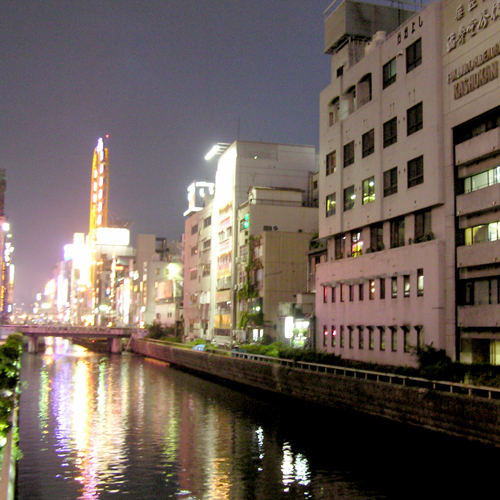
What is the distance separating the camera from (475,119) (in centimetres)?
3725

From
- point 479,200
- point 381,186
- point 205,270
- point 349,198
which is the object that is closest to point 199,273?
point 205,270

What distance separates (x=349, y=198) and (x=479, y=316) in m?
17.3

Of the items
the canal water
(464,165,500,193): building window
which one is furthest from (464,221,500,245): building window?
the canal water

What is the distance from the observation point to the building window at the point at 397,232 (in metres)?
44.2

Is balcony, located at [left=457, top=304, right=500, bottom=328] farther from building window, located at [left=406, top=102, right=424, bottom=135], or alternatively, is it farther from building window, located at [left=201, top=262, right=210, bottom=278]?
building window, located at [left=201, top=262, right=210, bottom=278]

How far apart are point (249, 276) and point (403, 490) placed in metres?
53.5

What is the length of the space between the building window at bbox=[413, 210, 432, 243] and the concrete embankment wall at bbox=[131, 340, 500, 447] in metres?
9.48

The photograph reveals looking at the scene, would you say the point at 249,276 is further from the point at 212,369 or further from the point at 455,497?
the point at 455,497

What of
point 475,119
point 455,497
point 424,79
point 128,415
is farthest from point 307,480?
point 424,79

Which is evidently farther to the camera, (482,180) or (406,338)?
(406,338)

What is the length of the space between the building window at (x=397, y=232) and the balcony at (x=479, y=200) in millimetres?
6323

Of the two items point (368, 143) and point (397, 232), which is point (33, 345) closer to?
point (368, 143)

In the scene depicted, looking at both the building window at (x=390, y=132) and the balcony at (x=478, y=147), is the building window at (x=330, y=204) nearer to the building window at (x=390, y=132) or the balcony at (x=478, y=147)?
the building window at (x=390, y=132)

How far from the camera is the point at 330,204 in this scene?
5444 cm
